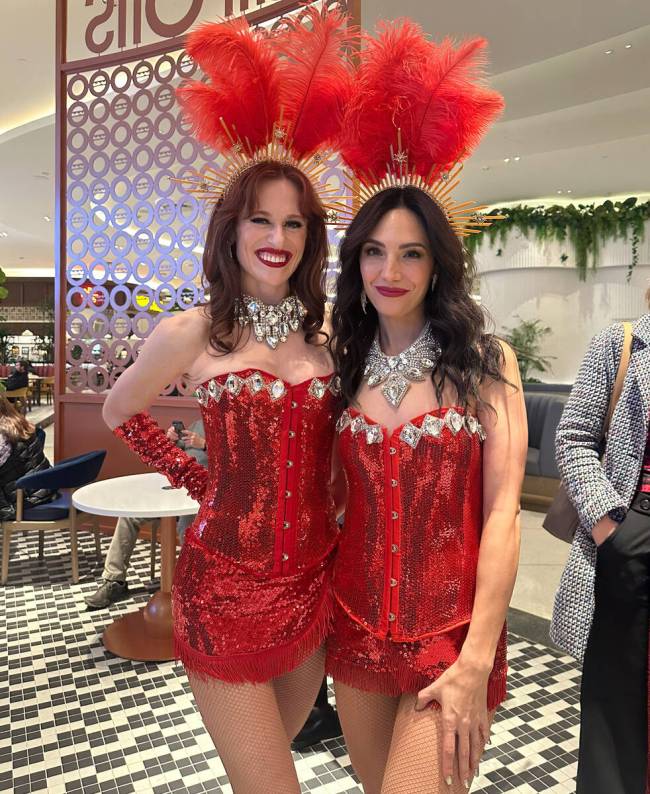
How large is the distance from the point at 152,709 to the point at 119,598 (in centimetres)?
136

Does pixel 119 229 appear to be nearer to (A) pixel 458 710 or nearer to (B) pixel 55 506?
(B) pixel 55 506

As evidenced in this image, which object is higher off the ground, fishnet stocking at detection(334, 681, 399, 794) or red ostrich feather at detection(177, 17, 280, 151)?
red ostrich feather at detection(177, 17, 280, 151)

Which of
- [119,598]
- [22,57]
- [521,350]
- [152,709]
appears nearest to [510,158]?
[521,350]

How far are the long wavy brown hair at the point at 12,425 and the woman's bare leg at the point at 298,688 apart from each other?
3.92 m

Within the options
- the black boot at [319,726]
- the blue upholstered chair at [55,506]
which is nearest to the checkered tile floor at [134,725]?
the black boot at [319,726]

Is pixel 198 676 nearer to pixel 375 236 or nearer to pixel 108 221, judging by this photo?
pixel 375 236

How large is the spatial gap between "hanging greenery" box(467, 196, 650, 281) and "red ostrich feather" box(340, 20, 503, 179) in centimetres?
1042

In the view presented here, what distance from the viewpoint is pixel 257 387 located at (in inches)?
55.2

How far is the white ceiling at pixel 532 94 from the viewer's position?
5328 millimetres

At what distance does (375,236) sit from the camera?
1344mm

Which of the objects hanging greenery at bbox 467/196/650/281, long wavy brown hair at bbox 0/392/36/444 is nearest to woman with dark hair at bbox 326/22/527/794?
long wavy brown hair at bbox 0/392/36/444

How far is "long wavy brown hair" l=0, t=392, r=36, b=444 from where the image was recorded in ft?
15.4

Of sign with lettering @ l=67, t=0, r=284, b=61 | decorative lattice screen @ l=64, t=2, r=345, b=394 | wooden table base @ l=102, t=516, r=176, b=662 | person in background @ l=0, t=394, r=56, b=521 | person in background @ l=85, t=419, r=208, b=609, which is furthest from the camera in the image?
decorative lattice screen @ l=64, t=2, r=345, b=394

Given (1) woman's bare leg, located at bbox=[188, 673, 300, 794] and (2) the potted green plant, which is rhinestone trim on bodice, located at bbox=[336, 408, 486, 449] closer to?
(1) woman's bare leg, located at bbox=[188, 673, 300, 794]
